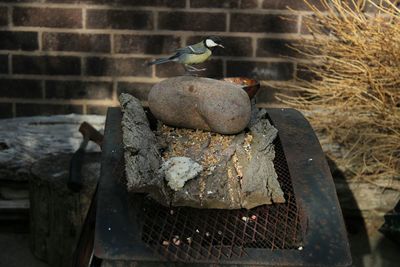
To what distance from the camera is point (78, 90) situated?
4613mm

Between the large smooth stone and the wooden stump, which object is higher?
the large smooth stone

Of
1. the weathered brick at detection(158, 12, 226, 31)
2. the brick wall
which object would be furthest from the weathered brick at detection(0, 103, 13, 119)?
the weathered brick at detection(158, 12, 226, 31)

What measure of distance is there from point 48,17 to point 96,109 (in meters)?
0.66

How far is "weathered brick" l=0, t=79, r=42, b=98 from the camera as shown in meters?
4.59

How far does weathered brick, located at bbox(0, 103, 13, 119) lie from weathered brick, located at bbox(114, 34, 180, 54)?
2.65 feet

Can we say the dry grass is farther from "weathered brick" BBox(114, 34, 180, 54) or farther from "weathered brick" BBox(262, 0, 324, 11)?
"weathered brick" BBox(114, 34, 180, 54)

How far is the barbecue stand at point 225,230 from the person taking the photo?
92.9 inches

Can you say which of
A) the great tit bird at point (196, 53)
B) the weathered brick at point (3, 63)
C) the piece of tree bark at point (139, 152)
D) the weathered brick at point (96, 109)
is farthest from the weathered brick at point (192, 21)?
the piece of tree bark at point (139, 152)

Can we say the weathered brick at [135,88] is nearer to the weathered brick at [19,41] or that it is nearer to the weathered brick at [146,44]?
the weathered brick at [146,44]

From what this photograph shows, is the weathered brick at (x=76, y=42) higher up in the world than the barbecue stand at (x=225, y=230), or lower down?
higher up

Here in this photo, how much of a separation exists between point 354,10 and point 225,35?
2.73ft

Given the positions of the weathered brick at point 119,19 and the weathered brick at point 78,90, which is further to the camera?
the weathered brick at point 78,90

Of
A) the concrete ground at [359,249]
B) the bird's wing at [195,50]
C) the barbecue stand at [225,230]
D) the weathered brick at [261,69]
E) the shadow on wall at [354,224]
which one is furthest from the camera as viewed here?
the weathered brick at [261,69]

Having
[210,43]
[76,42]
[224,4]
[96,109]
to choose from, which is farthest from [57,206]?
[224,4]
